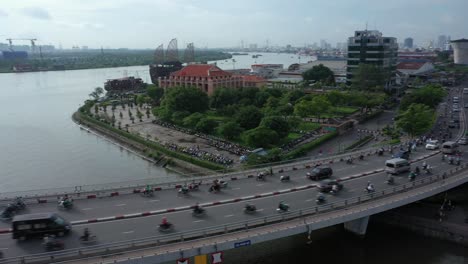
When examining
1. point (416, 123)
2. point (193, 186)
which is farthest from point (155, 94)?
point (193, 186)

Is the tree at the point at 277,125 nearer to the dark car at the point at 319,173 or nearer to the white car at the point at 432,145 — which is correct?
the white car at the point at 432,145

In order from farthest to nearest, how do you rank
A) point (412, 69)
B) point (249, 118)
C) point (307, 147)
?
point (412, 69) → point (249, 118) → point (307, 147)

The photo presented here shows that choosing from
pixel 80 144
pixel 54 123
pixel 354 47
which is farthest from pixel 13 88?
pixel 354 47

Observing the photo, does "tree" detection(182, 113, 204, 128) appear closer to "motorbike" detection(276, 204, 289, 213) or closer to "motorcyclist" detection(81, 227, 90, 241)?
"motorbike" detection(276, 204, 289, 213)

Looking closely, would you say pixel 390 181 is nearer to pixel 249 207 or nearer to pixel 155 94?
pixel 249 207

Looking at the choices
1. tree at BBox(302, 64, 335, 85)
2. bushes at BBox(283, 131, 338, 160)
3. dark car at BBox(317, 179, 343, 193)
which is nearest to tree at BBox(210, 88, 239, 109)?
bushes at BBox(283, 131, 338, 160)

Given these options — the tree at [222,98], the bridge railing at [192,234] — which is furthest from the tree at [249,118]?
the bridge railing at [192,234]
